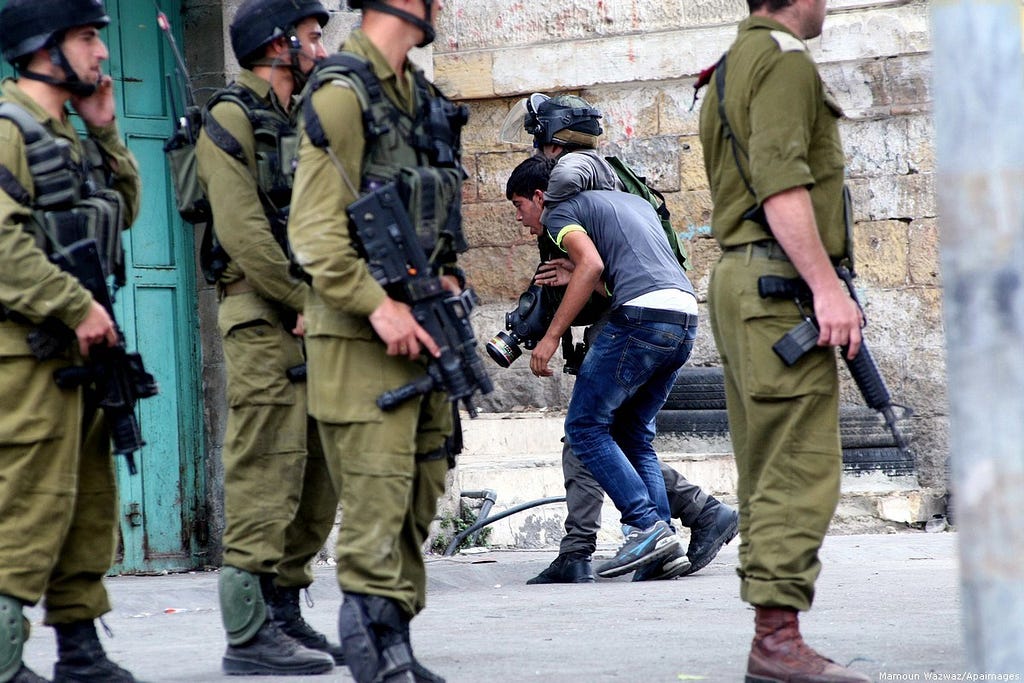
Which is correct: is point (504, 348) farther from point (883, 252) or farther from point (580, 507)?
point (883, 252)

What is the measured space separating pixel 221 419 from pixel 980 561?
5.80 meters

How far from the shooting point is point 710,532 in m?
7.50

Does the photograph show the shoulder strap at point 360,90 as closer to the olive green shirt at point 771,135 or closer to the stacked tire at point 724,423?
the olive green shirt at point 771,135

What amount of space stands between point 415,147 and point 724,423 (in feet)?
18.7

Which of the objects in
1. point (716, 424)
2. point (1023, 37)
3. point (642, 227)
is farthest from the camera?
point (716, 424)

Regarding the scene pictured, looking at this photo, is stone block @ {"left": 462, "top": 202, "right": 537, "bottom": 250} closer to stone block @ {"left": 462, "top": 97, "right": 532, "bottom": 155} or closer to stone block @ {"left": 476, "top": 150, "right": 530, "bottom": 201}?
stone block @ {"left": 476, "top": 150, "right": 530, "bottom": 201}

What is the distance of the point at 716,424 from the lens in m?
9.69

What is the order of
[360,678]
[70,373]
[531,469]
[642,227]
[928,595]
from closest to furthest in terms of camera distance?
[360,678]
[70,373]
[928,595]
[642,227]
[531,469]

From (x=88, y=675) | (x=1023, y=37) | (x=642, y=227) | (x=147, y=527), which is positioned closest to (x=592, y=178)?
(x=642, y=227)

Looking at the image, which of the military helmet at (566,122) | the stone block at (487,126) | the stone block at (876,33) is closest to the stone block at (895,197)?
the stone block at (876,33)

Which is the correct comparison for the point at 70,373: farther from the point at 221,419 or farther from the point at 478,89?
the point at 478,89

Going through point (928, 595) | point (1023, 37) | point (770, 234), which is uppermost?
point (1023, 37)

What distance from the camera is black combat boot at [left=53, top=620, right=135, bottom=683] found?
4.54m

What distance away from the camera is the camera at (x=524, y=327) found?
24.9ft
